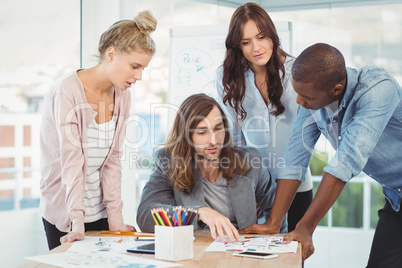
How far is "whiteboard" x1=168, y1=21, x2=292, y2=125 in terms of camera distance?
3.37 meters

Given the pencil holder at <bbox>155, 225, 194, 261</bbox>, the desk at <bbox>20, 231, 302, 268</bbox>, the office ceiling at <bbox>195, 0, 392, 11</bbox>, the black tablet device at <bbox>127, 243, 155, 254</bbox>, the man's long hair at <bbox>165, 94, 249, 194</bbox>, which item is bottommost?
the desk at <bbox>20, 231, 302, 268</bbox>

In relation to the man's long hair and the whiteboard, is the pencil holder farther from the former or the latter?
the whiteboard

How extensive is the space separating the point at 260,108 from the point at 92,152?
2.59 feet

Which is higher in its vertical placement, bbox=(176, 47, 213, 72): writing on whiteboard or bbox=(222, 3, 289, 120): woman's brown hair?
bbox=(176, 47, 213, 72): writing on whiteboard

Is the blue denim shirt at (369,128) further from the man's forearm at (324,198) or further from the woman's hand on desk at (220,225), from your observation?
the woman's hand on desk at (220,225)

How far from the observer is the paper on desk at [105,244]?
1.42 m

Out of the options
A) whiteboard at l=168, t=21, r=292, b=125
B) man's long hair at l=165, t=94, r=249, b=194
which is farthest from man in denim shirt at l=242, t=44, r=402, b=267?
whiteboard at l=168, t=21, r=292, b=125

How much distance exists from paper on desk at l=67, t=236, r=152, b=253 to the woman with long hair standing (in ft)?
2.68

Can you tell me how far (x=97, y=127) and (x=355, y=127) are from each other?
2.98 ft

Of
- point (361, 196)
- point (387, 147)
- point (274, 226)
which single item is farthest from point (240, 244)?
point (361, 196)

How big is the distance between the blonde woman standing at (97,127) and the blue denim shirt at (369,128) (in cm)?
70

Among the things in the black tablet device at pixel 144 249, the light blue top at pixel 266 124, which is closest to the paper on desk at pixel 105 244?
the black tablet device at pixel 144 249

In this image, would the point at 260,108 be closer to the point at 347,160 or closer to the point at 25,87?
the point at 347,160

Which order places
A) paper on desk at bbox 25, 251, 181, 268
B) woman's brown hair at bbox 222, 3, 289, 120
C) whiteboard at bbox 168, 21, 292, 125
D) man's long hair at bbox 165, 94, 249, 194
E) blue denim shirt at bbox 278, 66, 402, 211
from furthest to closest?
whiteboard at bbox 168, 21, 292, 125
woman's brown hair at bbox 222, 3, 289, 120
man's long hair at bbox 165, 94, 249, 194
blue denim shirt at bbox 278, 66, 402, 211
paper on desk at bbox 25, 251, 181, 268
